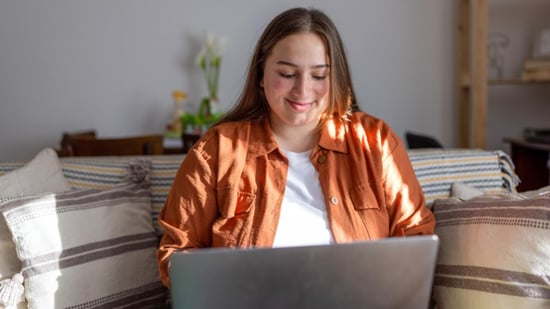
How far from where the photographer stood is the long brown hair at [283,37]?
4.55ft

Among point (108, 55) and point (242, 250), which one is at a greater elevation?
point (108, 55)

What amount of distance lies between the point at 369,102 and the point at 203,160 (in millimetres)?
2420

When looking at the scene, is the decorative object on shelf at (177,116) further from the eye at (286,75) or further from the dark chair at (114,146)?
the eye at (286,75)

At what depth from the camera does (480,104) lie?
3.18m

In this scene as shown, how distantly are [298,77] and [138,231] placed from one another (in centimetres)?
63

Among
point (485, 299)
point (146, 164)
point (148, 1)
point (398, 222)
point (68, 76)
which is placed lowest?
point (485, 299)

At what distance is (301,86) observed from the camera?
4.41 feet

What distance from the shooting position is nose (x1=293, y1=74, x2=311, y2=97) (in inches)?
52.9

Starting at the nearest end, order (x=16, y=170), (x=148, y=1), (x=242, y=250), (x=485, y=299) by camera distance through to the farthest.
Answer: (x=242, y=250) → (x=485, y=299) → (x=16, y=170) → (x=148, y=1)

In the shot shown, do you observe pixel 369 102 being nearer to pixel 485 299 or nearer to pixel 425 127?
pixel 425 127

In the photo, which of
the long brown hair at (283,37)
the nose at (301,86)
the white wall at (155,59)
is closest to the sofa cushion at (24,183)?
the long brown hair at (283,37)

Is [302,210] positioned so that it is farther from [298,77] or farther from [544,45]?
[544,45]

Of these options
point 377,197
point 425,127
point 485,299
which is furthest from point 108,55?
point 485,299

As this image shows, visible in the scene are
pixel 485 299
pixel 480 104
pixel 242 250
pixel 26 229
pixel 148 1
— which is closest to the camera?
pixel 242 250
